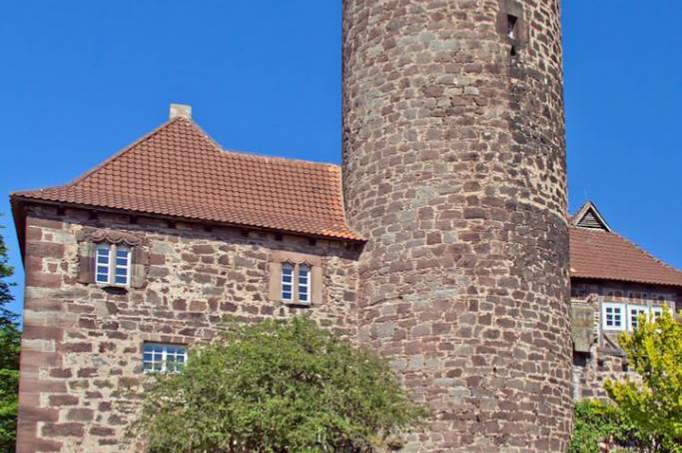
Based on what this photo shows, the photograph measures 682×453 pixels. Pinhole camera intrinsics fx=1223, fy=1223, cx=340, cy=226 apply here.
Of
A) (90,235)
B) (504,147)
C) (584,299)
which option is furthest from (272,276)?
(584,299)

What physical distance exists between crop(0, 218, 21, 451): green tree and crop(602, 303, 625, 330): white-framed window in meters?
15.3

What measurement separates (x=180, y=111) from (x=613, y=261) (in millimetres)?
12166

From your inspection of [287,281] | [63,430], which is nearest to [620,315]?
[287,281]

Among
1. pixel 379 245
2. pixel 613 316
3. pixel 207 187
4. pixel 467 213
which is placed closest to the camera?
pixel 467 213

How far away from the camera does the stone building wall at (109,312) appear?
73.7ft

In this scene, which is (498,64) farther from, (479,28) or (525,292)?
(525,292)

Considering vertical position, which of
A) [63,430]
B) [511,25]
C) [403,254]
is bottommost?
[63,430]

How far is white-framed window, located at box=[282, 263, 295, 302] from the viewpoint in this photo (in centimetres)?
2514

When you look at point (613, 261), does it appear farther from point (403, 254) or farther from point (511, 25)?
point (403, 254)

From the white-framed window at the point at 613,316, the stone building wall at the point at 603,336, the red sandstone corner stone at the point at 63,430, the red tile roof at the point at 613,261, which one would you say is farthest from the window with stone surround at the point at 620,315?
the red sandstone corner stone at the point at 63,430

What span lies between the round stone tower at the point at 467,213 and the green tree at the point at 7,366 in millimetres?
11296

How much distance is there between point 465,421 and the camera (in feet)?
76.1

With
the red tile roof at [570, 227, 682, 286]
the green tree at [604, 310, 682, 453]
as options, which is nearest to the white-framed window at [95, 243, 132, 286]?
the green tree at [604, 310, 682, 453]

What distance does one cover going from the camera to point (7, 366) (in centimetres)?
3322
